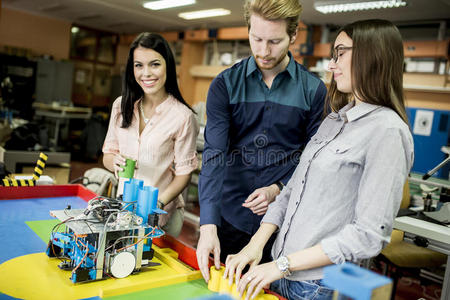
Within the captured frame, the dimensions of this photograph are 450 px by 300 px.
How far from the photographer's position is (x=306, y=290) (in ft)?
3.67

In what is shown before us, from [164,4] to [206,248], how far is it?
20.9 feet

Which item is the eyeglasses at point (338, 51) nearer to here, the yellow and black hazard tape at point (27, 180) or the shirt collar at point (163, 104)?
the shirt collar at point (163, 104)

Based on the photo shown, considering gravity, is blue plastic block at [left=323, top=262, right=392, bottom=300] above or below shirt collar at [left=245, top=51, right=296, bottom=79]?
below

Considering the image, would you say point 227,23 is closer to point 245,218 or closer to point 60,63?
point 60,63

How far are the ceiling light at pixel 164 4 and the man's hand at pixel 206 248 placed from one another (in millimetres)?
5667

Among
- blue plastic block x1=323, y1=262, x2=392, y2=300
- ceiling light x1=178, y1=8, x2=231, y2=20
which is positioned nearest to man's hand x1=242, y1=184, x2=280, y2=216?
blue plastic block x1=323, y1=262, x2=392, y2=300

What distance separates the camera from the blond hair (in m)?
1.30

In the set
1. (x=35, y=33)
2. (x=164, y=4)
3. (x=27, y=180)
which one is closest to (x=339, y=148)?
(x=27, y=180)

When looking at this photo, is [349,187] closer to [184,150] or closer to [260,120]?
[260,120]

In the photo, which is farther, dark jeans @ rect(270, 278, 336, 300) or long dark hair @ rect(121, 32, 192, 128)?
long dark hair @ rect(121, 32, 192, 128)

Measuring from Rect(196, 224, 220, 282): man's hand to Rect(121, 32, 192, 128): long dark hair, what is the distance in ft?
2.55

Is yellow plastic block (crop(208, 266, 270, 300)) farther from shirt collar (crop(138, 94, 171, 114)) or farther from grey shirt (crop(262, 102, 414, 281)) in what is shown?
shirt collar (crop(138, 94, 171, 114))

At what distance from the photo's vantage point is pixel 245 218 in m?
1.58

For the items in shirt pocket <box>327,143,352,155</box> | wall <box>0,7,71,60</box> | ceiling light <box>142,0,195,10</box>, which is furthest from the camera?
wall <box>0,7,71,60</box>
